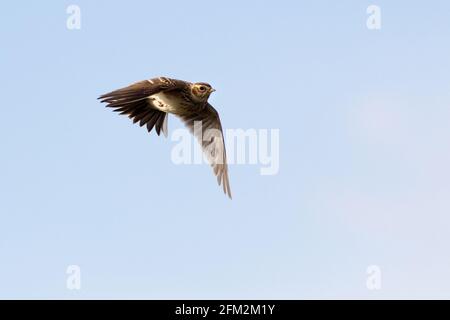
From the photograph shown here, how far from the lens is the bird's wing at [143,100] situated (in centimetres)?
1617

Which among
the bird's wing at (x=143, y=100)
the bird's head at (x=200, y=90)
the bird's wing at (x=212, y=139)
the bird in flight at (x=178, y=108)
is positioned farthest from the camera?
the bird's wing at (x=212, y=139)

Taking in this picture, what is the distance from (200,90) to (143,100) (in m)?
1.37

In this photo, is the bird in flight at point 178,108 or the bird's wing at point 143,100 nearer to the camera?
the bird's wing at point 143,100

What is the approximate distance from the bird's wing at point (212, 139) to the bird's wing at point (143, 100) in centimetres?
92

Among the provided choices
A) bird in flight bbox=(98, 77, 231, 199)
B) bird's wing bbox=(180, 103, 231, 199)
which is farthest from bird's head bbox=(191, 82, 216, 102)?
bird's wing bbox=(180, 103, 231, 199)

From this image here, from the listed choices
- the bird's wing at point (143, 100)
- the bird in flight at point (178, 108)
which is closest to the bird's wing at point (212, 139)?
the bird in flight at point (178, 108)

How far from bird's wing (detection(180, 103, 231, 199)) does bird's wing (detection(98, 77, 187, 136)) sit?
0.92 m

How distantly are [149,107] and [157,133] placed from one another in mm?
800

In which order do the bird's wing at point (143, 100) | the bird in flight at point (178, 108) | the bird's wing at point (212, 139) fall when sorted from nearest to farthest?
the bird's wing at point (143, 100)
the bird in flight at point (178, 108)
the bird's wing at point (212, 139)

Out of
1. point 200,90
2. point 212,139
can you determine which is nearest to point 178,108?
point 200,90

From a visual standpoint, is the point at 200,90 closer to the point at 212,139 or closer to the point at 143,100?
the point at 143,100

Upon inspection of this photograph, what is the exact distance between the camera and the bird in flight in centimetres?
1664

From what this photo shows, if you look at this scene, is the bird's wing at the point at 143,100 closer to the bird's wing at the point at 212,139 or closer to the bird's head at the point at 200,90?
the bird's head at the point at 200,90

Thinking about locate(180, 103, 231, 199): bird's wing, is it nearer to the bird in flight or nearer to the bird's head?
the bird in flight
